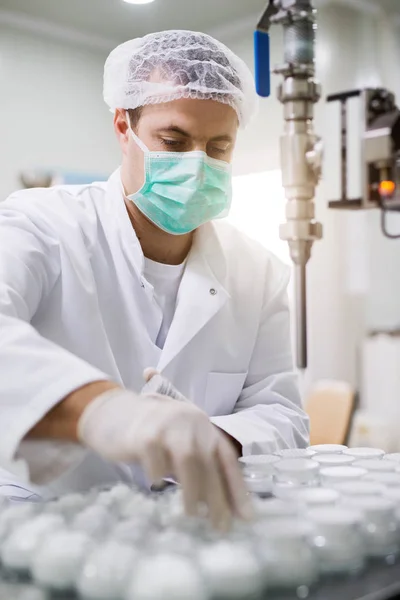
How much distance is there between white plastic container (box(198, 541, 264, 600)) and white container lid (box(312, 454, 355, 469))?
0.38 meters

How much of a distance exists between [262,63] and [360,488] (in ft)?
3.22

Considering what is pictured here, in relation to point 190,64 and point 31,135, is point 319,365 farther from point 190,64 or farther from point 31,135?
point 190,64

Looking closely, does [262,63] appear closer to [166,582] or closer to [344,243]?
[166,582]

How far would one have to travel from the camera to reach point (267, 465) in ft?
3.14

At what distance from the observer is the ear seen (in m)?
1.36

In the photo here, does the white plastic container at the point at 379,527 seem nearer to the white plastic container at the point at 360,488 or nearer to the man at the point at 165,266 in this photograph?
the white plastic container at the point at 360,488

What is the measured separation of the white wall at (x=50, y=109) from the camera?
2.17 m

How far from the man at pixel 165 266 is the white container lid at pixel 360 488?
0.92 ft

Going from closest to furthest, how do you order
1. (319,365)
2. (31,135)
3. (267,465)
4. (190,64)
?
(267,465)
(190,64)
(31,135)
(319,365)

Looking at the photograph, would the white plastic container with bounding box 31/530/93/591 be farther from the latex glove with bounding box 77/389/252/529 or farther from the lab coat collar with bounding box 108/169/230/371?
the lab coat collar with bounding box 108/169/230/371

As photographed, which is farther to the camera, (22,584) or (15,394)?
(15,394)

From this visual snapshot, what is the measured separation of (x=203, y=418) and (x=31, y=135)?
2264mm

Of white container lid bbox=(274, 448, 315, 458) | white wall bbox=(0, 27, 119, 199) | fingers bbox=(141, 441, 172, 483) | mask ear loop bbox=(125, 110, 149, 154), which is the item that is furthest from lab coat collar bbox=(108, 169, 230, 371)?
white wall bbox=(0, 27, 119, 199)

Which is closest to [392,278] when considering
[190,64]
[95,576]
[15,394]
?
[190,64]
